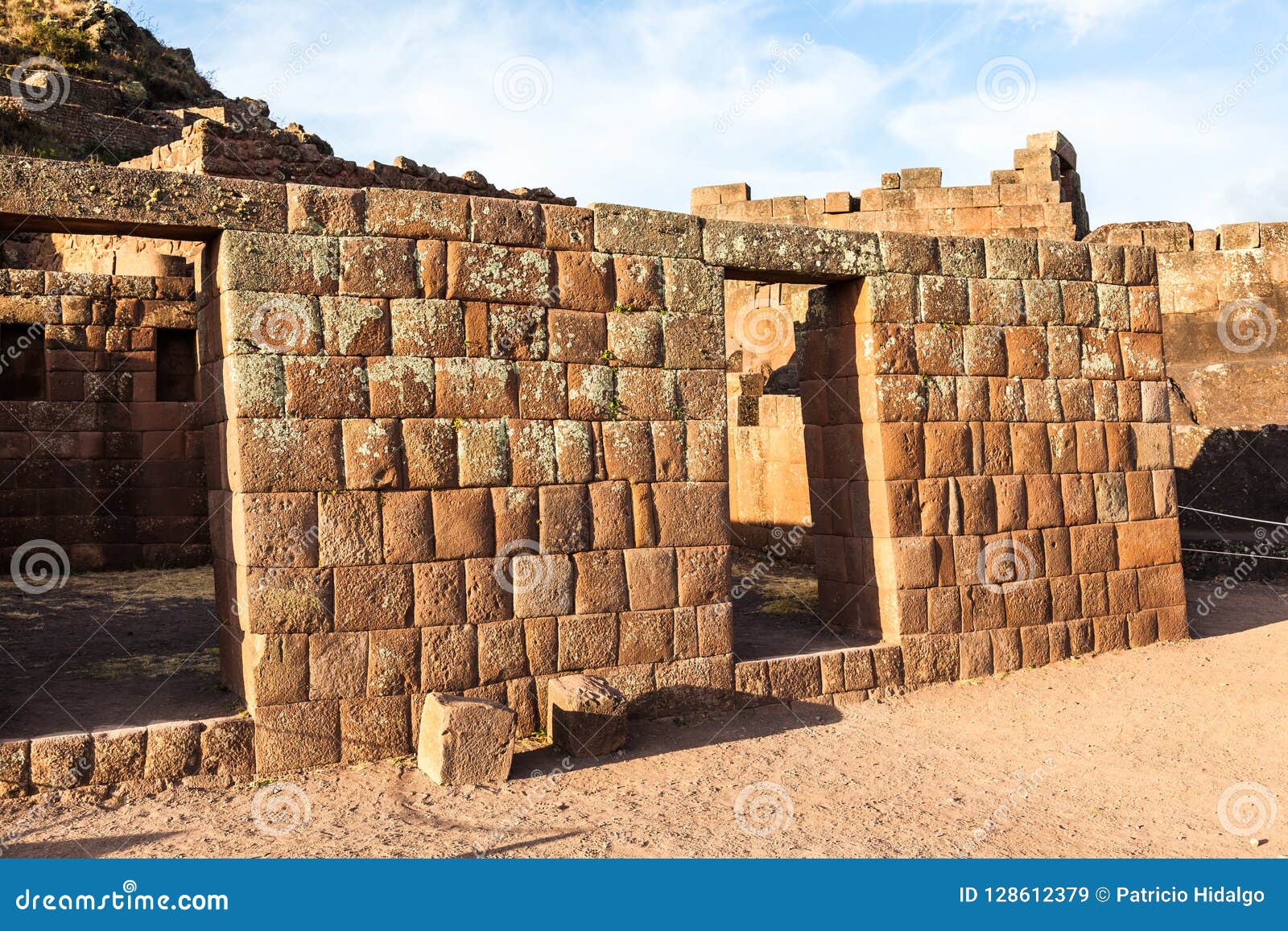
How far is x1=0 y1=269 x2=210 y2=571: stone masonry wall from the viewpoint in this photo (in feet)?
42.0

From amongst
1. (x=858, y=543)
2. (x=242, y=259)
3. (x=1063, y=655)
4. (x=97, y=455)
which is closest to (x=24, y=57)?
(x=97, y=455)

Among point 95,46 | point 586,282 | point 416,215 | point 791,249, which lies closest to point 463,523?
point 586,282

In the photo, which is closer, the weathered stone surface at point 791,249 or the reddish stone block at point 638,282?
the reddish stone block at point 638,282

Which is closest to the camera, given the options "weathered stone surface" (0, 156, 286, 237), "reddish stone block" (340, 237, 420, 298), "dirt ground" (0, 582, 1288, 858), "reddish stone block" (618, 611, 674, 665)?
"dirt ground" (0, 582, 1288, 858)

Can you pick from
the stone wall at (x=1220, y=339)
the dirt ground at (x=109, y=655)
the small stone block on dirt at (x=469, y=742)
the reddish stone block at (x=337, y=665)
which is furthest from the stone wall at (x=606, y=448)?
the stone wall at (x=1220, y=339)

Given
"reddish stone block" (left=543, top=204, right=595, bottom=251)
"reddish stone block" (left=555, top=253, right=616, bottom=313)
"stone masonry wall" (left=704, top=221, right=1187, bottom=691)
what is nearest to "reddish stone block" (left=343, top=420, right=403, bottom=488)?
"reddish stone block" (left=555, top=253, right=616, bottom=313)

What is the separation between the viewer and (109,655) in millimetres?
8047

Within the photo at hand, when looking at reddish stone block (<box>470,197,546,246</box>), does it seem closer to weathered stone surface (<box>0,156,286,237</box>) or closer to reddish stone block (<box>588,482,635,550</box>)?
weathered stone surface (<box>0,156,286,237</box>)

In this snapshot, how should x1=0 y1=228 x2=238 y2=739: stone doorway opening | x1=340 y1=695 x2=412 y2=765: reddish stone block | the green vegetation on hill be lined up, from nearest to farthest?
x1=340 y1=695 x2=412 y2=765: reddish stone block, x1=0 y1=228 x2=238 y2=739: stone doorway opening, the green vegetation on hill

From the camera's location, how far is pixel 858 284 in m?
7.89

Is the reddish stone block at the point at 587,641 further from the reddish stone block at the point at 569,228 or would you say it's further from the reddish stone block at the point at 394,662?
the reddish stone block at the point at 569,228

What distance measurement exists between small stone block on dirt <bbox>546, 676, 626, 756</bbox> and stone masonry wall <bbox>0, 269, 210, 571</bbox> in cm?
894

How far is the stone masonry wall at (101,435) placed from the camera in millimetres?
12789

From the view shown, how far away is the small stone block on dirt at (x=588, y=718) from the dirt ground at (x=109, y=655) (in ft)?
6.67
